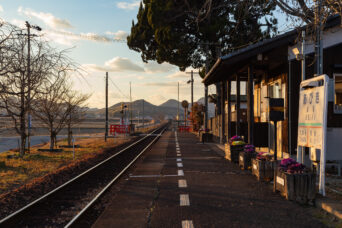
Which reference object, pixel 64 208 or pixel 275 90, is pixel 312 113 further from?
pixel 275 90

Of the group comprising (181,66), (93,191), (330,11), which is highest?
(181,66)

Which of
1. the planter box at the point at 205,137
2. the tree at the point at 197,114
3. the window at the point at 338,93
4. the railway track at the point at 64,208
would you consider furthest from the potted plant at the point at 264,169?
the tree at the point at 197,114

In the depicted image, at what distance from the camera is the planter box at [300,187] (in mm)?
6297

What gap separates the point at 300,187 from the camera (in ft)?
20.9

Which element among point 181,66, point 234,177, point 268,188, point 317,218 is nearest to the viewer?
point 317,218

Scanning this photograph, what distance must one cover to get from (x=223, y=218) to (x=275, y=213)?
109cm

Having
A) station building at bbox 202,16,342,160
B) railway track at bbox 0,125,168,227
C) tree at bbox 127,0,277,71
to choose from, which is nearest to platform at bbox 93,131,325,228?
railway track at bbox 0,125,168,227

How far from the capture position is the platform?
5379 mm

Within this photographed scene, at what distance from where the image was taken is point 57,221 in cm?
572

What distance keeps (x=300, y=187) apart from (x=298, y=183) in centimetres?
9

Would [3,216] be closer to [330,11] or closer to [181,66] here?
[330,11]

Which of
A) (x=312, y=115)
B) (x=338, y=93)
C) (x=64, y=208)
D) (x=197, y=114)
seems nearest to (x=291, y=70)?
(x=338, y=93)

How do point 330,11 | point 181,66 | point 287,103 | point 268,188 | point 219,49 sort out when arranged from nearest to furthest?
1. point 330,11
2. point 268,188
3. point 287,103
4. point 219,49
5. point 181,66

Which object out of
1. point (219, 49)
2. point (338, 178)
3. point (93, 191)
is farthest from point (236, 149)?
point (219, 49)
